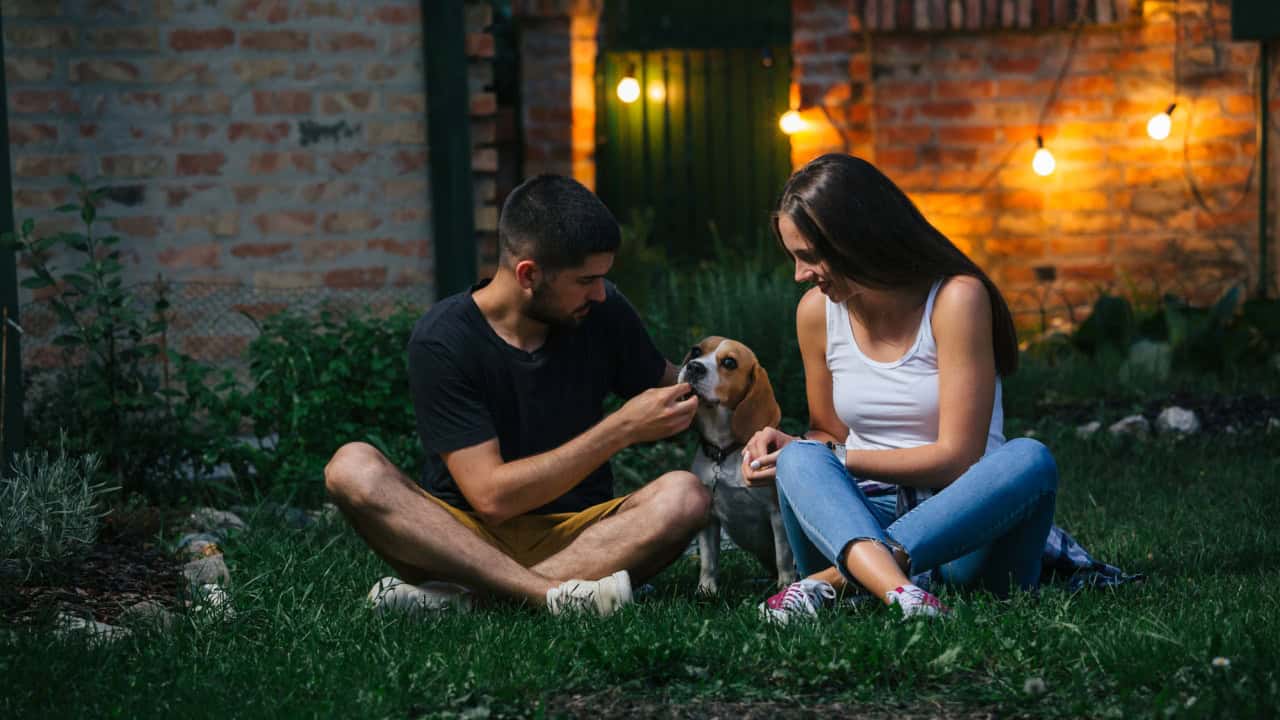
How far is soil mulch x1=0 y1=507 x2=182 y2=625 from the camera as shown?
11.6ft

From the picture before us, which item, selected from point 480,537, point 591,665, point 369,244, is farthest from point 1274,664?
point 369,244

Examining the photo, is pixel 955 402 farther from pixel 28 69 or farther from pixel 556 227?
pixel 28 69

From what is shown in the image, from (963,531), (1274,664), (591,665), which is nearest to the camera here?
(1274,664)

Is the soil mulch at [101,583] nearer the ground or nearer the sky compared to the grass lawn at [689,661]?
nearer the ground

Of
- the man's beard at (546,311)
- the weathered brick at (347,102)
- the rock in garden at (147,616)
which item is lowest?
the rock in garden at (147,616)

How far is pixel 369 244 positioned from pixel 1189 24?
204 inches

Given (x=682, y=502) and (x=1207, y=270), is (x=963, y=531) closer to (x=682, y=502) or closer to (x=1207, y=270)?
(x=682, y=502)

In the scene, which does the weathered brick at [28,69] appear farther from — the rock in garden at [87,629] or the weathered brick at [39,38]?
the rock in garden at [87,629]

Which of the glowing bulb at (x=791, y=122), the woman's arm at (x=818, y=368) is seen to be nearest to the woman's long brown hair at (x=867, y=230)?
the woman's arm at (x=818, y=368)

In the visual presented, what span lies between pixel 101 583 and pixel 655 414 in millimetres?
Result: 1679

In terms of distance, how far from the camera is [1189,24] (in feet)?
27.3

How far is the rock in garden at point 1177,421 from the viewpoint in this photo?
6.05 m

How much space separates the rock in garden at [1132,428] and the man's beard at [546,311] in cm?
330

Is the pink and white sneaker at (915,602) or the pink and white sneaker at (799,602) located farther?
the pink and white sneaker at (799,602)
